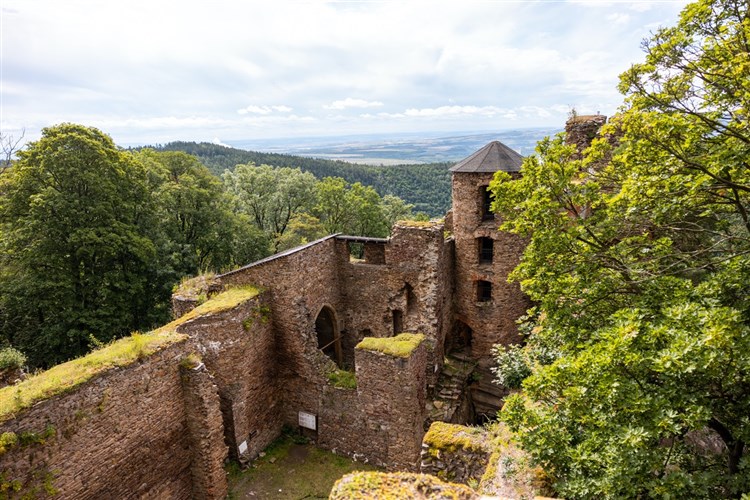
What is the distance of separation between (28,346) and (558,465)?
2540cm

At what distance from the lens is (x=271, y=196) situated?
132 feet

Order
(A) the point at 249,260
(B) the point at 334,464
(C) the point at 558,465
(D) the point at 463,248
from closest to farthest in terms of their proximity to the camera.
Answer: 1. (C) the point at 558,465
2. (B) the point at 334,464
3. (D) the point at 463,248
4. (A) the point at 249,260

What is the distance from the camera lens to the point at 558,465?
6.68 meters

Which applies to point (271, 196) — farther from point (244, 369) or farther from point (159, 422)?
point (159, 422)

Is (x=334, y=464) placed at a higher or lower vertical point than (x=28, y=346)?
lower

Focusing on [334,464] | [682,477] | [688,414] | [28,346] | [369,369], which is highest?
[688,414]

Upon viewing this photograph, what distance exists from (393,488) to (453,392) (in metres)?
13.3

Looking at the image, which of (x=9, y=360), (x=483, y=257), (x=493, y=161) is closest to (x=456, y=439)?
(x=483, y=257)

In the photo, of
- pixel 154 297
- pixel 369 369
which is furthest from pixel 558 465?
pixel 154 297

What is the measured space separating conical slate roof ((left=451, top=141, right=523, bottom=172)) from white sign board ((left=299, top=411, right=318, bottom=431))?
11072 mm

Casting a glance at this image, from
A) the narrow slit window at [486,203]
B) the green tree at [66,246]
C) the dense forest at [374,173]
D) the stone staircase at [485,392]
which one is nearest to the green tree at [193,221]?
the green tree at [66,246]

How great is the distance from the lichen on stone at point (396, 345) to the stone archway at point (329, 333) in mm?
4839

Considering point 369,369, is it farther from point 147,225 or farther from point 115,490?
point 147,225

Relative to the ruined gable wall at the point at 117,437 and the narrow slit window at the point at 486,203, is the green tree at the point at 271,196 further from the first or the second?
the ruined gable wall at the point at 117,437
